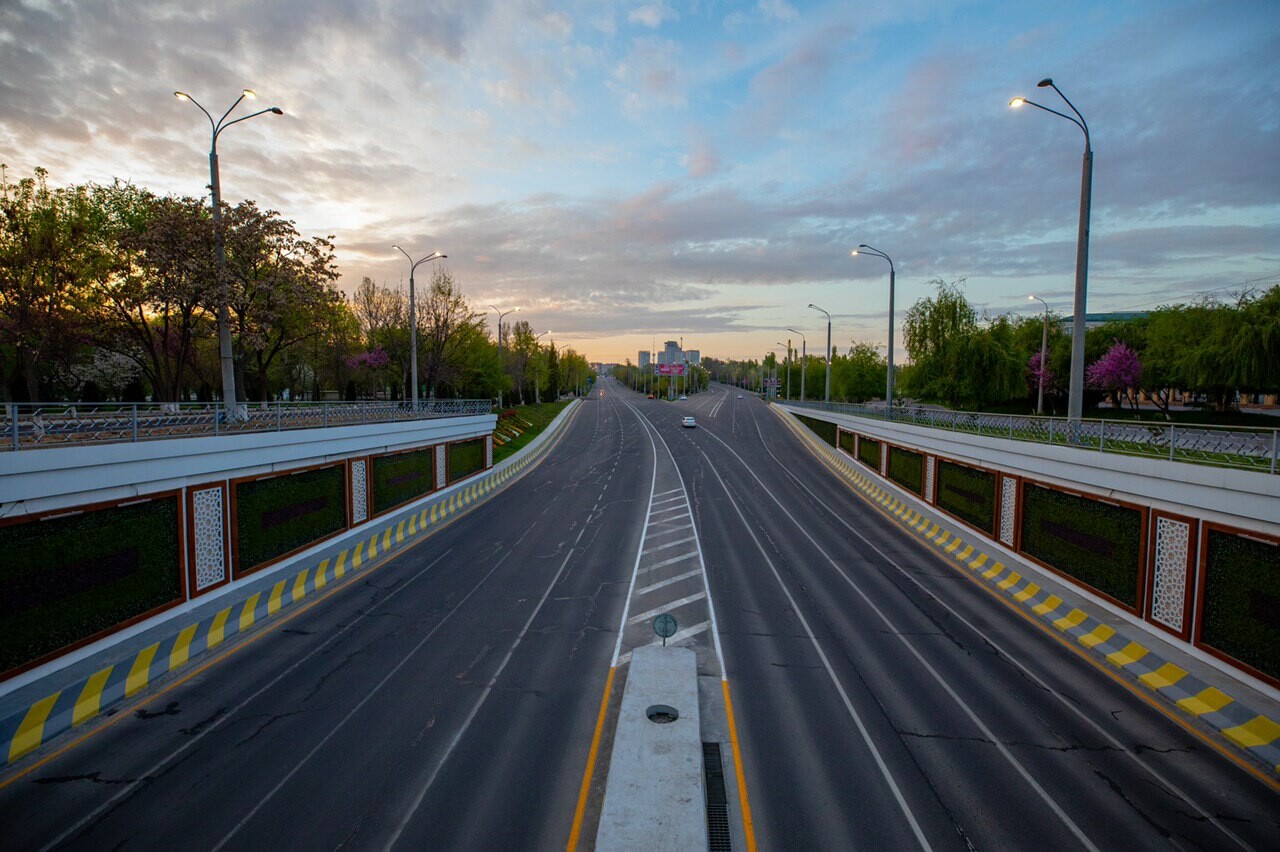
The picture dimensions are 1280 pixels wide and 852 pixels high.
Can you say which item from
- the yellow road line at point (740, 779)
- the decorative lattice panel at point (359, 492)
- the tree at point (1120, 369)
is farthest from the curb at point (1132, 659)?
the tree at point (1120, 369)

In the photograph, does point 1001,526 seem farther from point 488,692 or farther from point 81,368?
point 81,368

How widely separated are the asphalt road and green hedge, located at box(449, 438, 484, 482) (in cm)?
1271

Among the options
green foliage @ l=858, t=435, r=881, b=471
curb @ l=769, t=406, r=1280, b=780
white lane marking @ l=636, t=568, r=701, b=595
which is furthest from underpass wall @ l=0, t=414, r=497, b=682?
green foliage @ l=858, t=435, r=881, b=471

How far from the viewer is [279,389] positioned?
65.8 metres

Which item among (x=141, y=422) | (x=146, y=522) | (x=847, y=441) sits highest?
(x=141, y=422)

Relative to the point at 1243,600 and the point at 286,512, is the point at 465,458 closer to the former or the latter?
the point at 286,512

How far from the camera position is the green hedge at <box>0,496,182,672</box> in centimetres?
1024

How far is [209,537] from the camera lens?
1480 cm

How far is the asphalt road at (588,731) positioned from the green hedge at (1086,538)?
250 cm

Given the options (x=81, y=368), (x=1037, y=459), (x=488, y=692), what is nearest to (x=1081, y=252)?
(x=1037, y=459)

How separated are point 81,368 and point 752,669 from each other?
171 feet

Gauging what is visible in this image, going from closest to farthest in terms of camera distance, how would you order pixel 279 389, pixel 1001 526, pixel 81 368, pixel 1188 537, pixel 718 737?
pixel 718 737 → pixel 1188 537 → pixel 1001 526 → pixel 81 368 → pixel 279 389

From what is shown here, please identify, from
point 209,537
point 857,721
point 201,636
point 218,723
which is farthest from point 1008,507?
point 209,537

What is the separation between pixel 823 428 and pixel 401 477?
120ft
